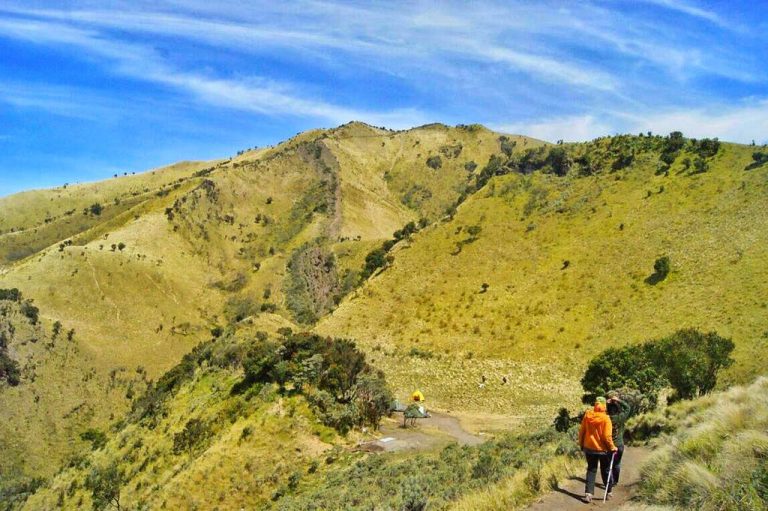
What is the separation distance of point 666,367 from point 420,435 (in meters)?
12.1

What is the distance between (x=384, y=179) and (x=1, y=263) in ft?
306

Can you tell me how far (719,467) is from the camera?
7.78 metres

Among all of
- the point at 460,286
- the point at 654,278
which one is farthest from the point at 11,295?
the point at 654,278

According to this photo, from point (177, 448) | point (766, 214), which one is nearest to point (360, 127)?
point (766, 214)

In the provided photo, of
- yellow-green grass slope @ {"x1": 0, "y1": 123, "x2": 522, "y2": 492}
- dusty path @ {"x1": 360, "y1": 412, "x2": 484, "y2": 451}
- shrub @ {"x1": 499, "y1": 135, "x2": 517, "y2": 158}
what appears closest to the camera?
dusty path @ {"x1": 360, "y1": 412, "x2": 484, "y2": 451}

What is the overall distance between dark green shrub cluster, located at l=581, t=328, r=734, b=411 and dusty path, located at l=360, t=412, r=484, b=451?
713 centimetres

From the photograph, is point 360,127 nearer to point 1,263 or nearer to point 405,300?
point 1,263

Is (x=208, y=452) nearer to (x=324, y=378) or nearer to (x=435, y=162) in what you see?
(x=324, y=378)

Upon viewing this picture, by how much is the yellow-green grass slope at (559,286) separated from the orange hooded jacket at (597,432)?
22707mm

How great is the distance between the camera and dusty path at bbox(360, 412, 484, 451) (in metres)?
23.5

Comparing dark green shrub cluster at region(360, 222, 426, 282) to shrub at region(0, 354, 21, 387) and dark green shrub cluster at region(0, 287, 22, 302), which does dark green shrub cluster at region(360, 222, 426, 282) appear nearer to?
shrub at region(0, 354, 21, 387)

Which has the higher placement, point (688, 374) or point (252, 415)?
point (688, 374)

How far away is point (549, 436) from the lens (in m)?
19.2

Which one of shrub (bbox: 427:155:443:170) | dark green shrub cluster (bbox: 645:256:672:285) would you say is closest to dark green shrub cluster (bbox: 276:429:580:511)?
dark green shrub cluster (bbox: 645:256:672:285)
